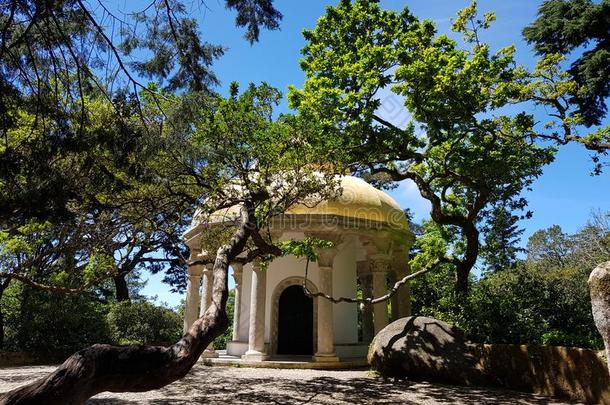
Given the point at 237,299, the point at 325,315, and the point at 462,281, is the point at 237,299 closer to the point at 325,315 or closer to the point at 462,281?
the point at 325,315

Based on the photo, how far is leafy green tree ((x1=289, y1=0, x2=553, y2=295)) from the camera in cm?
1198

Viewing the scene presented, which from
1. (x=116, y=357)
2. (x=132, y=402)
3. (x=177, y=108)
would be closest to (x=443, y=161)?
(x=177, y=108)

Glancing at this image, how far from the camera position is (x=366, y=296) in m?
22.2

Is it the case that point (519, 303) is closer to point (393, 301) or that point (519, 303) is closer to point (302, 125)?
point (393, 301)

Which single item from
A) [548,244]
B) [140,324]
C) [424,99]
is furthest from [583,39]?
[548,244]

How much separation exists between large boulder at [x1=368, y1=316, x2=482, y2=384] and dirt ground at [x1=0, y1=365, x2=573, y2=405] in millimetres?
503

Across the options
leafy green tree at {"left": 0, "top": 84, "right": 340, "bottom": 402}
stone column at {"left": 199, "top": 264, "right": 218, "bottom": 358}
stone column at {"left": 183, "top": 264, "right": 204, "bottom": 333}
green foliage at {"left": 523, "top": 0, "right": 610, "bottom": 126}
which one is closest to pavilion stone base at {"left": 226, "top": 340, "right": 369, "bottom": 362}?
stone column at {"left": 199, "top": 264, "right": 218, "bottom": 358}

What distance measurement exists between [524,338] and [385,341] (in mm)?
3758

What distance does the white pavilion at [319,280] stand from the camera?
53.8 ft

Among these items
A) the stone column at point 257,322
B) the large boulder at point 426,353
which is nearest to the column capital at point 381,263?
the stone column at point 257,322

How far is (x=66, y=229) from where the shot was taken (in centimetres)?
1318

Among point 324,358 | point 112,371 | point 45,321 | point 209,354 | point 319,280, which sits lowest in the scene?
point 324,358

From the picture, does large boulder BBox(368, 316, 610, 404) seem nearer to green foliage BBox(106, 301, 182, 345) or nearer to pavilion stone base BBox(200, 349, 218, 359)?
pavilion stone base BBox(200, 349, 218, 359)

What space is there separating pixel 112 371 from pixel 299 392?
23.5 ft
